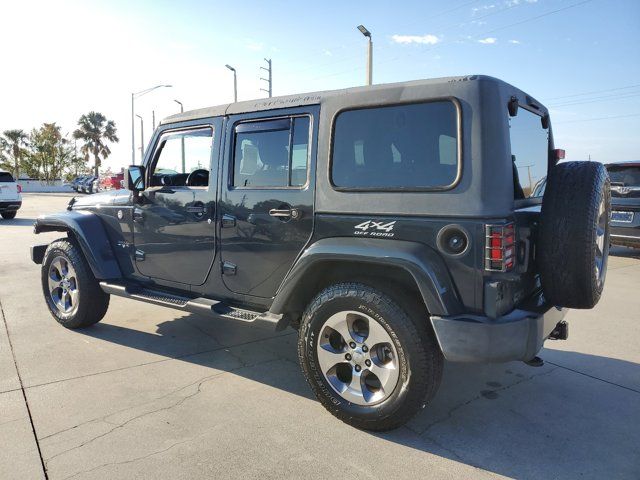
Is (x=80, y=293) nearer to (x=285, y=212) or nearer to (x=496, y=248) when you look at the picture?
(x=285, y=212)


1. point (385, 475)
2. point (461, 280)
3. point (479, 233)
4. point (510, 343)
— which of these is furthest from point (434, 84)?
point (385, 475)

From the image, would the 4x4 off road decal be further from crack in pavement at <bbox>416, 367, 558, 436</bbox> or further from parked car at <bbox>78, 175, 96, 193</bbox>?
parked car at <bbox>78, 175, 96, 193</bbox>

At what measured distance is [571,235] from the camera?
2.58m

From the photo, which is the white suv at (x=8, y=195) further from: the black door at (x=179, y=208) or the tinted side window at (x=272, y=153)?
the tinted side window at (x=272, y=153)

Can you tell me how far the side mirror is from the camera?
3.99 metres

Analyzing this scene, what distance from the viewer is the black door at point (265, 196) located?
315cm

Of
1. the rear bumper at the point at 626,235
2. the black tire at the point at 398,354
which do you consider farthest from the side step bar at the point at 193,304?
the rear bumper at the point at 626,235

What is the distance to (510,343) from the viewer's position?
248cm

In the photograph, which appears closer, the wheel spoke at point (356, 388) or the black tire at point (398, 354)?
the black tire at point (398, 354)

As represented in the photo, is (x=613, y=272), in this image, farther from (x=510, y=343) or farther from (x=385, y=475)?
(x=385, y=475)

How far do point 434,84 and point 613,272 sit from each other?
273 inches

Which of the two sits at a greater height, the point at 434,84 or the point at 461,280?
the point at 434,84

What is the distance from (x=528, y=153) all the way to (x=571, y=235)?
766 mm

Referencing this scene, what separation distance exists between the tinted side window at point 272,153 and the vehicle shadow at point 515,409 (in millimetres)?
1041
